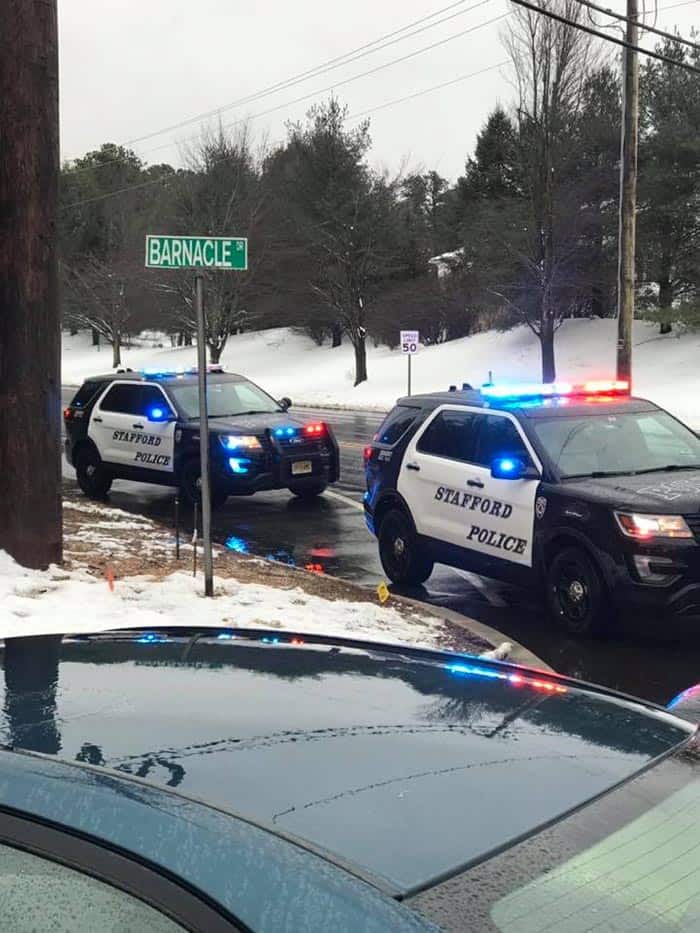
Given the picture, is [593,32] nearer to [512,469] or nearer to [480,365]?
[512,469]

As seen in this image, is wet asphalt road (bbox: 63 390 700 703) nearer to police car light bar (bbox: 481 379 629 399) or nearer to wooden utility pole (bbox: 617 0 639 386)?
police car light bar (bbox: 481 379 629 399)

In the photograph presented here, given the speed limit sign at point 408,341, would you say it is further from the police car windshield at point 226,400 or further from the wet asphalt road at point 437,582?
the police car windshield at point 226,400

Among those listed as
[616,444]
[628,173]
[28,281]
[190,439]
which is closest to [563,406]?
[616,444]

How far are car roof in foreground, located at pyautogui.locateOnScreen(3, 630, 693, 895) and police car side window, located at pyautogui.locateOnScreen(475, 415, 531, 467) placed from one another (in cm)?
491

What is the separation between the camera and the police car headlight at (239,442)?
12156 millimetres

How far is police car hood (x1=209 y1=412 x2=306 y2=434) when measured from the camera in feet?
40.5

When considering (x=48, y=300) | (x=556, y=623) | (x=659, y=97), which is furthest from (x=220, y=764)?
(x=659, y=97)

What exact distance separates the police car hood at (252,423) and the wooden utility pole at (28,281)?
4610 mm

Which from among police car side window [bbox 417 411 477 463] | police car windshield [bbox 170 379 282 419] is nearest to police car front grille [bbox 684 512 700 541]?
police car side window [bbox 417 411 477 463]

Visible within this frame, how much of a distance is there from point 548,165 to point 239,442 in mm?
24402

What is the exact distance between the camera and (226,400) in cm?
1338

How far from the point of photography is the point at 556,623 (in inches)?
289

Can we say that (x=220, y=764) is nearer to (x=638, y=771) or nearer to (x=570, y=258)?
(x=638, y=771)

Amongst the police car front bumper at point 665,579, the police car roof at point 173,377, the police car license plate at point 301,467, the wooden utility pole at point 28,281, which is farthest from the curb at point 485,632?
the police car roof at point 173,377
